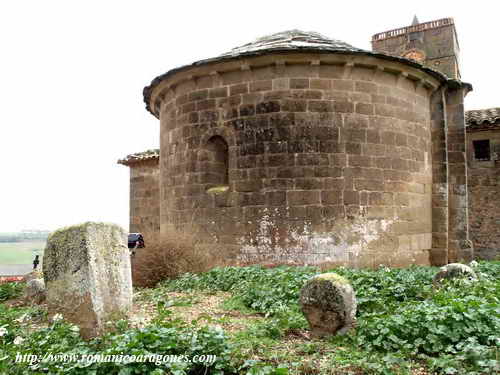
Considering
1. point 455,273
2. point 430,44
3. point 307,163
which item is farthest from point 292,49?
point 430,44

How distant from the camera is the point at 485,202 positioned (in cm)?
1231

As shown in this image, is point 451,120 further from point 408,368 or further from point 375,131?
point 408,368

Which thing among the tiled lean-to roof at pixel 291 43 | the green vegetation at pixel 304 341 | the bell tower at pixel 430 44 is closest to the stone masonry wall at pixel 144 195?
the tiled lean-to roof at pixel 291 43

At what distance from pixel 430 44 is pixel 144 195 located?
22615mm

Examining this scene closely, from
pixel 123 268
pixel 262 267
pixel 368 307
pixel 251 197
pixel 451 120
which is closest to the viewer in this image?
pixel 123 268

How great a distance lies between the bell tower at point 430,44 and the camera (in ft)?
89.5

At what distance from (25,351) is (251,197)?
5.39m

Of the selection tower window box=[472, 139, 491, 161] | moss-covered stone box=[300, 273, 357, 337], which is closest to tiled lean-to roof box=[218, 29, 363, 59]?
moss-covered stone box=[300, 273, 357, 337]

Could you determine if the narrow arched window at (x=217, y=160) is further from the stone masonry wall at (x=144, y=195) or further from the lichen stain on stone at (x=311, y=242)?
the stone masonry wall at (x=144, y=195)

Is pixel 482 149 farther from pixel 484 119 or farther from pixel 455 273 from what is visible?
pixel 455 273

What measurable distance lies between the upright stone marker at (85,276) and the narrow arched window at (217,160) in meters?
4.71

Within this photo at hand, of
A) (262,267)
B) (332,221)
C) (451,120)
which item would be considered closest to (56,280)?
(262,267)

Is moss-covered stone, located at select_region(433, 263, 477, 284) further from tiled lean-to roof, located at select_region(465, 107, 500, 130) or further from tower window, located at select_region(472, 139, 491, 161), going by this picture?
tower window, located at select_region(472, 139, 491, 161)

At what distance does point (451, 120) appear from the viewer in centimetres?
1044
